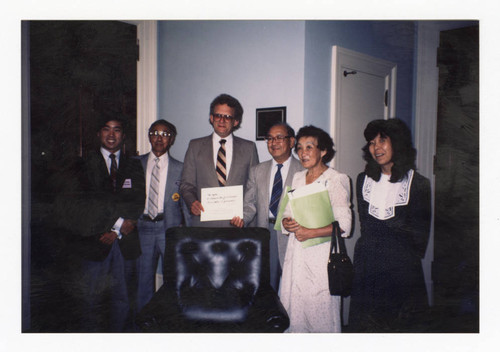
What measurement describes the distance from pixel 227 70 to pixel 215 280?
4.97 ft

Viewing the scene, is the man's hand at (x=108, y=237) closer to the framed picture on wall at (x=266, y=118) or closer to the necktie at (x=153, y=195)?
the necktie at (x=153, y=195)

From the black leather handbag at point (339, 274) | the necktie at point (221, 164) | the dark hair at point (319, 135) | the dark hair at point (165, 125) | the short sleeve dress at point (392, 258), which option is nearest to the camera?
the black leather handbag at point (339, 274)

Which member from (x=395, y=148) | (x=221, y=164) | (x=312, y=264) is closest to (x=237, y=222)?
(x=221, y=164)

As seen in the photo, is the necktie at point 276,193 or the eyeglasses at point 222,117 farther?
the eyeglasses at point 222,117

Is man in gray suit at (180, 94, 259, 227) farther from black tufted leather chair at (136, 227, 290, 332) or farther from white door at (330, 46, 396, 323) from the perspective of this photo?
white door at (330, 46, 396, 323)

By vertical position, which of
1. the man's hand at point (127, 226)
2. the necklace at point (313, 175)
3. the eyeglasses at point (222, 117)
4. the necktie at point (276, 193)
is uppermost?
the eyeglasses at point (222, 117)

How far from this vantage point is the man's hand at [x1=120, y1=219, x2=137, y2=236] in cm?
244

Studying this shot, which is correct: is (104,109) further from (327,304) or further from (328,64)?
(327,304)

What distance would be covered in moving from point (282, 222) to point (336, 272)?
1.48 feet

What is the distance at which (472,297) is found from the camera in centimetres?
216

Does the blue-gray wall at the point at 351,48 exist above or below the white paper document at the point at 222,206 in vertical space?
above

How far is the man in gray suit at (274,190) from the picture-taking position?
236 centimetres

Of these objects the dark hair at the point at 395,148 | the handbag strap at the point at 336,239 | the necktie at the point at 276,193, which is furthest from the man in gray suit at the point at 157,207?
the dark hair at the point at 395,148
